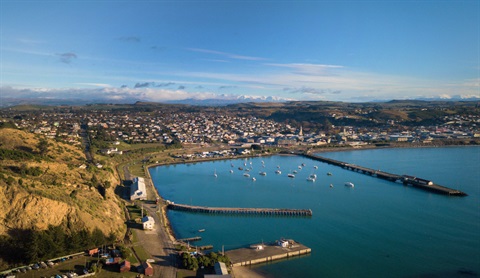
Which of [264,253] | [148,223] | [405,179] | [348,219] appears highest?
[148,223]

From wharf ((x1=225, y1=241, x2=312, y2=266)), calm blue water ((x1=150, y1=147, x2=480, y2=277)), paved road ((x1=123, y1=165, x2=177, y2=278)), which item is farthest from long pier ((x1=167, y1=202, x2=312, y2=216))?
wharf ((x1=225, y1=241, x2=312, y2=266))

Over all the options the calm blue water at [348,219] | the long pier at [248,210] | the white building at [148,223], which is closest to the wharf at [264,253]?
the calm blue water at [348,219]

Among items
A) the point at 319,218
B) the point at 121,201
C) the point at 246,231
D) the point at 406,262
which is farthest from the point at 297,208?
the point at 121,201

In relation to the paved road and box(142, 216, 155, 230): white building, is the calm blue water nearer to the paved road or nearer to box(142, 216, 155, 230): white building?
the paved road

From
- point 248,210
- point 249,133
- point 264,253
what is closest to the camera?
point 264,253

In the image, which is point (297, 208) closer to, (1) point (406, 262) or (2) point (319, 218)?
(2) point (319, 218)

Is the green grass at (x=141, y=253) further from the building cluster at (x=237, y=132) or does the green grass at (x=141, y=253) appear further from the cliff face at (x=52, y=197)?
the building cluster at (x=237, y=132)

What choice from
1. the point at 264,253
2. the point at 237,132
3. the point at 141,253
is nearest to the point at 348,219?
the point at 264,253

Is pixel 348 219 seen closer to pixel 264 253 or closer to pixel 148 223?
pixel 264 253
